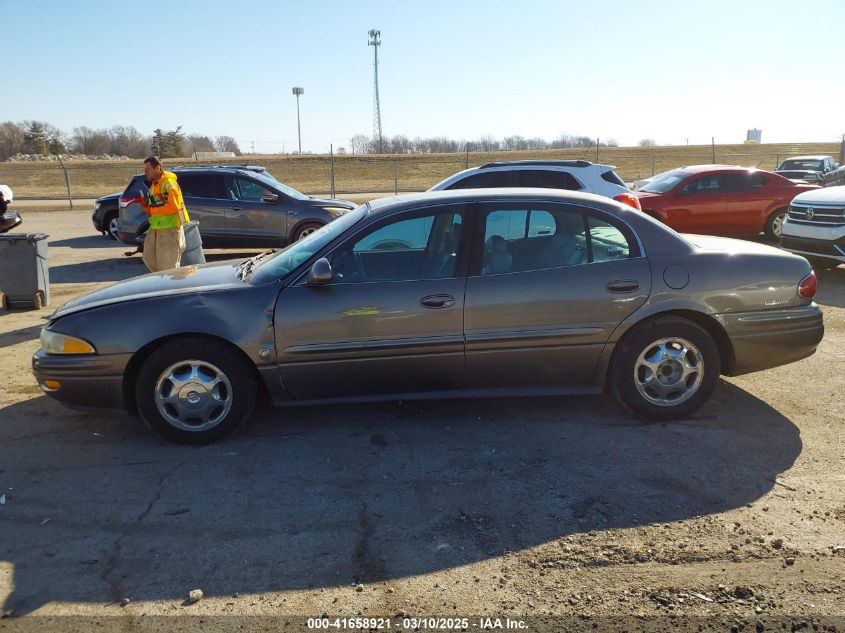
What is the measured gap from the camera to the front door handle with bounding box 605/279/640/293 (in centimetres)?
449

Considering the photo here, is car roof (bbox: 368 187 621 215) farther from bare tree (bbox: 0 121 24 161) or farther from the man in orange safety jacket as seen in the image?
bare tree (bbox: 0 121 24 161)

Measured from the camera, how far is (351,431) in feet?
15.1

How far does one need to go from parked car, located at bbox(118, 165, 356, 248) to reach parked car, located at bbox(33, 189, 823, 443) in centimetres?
786

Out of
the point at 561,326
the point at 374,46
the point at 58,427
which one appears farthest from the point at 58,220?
the point at 374,46

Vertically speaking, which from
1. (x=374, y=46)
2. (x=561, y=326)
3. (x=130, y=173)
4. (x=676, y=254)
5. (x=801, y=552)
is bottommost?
(x=801, y=552)

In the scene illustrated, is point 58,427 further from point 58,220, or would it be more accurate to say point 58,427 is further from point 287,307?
point 58,220

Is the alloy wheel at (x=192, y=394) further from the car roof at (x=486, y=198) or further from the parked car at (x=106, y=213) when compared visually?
the parked car at (x=106, y=213)

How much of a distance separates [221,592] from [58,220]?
21347 millimetres

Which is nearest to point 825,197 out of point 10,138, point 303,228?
point 303,228

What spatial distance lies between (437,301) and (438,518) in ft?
4.72

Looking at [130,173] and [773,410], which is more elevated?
[130,173]

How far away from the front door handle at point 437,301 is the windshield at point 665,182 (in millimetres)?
9683

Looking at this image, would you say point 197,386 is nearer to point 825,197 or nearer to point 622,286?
point 622,286

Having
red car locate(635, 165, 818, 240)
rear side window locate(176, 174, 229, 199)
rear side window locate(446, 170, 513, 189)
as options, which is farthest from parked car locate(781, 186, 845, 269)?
rear side window locate(176, 174, 229, 199)
